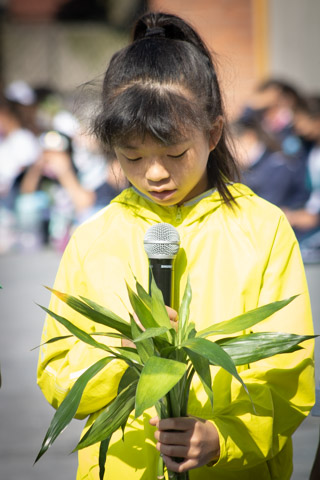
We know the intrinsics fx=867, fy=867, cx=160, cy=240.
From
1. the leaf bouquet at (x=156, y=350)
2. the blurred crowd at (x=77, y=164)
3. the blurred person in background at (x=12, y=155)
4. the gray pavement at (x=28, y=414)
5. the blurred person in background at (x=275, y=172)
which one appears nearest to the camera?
the leaf bouquet at (x=156, y=350)

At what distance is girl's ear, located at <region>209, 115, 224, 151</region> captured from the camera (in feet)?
6.93

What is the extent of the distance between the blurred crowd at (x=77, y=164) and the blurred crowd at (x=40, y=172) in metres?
0.01

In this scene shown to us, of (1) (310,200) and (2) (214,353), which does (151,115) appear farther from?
(1) (310,200)

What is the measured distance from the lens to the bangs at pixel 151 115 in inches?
76.3

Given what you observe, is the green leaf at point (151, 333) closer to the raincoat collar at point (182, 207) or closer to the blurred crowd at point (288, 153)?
the raincoat collar at point (182, 207)

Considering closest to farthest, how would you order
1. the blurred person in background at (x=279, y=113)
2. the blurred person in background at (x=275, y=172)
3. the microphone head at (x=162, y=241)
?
the microphone head at (x=162, y=241) < the blurred person in background at (x=275, y=172) < the blurred person in background at (x=279, y=113)

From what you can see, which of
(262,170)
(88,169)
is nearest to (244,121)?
(262,170)

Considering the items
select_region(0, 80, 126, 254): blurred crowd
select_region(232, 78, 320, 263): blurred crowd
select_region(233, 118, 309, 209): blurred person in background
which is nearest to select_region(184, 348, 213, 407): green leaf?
select_region(232, 78, 320, 263): blurred crowd

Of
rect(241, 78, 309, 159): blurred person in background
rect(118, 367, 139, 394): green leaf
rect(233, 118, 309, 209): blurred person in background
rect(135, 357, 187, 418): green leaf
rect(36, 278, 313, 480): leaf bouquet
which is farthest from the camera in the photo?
rect(241, 78, 309, 159): blurred person in background

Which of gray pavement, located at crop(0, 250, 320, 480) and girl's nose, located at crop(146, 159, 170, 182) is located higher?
girl's nose, located at crop(146, 159, 170, 182)

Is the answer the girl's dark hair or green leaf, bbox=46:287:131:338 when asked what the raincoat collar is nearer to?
the girl's dark hair

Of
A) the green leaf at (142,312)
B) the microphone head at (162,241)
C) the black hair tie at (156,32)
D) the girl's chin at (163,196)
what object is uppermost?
the black hair tie at (156,32)

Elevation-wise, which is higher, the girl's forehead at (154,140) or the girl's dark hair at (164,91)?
the girl's dark hair at (164,91)

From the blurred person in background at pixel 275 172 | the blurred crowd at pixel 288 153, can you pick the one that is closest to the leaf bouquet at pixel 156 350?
the blurred crowd at pixel 288 153
